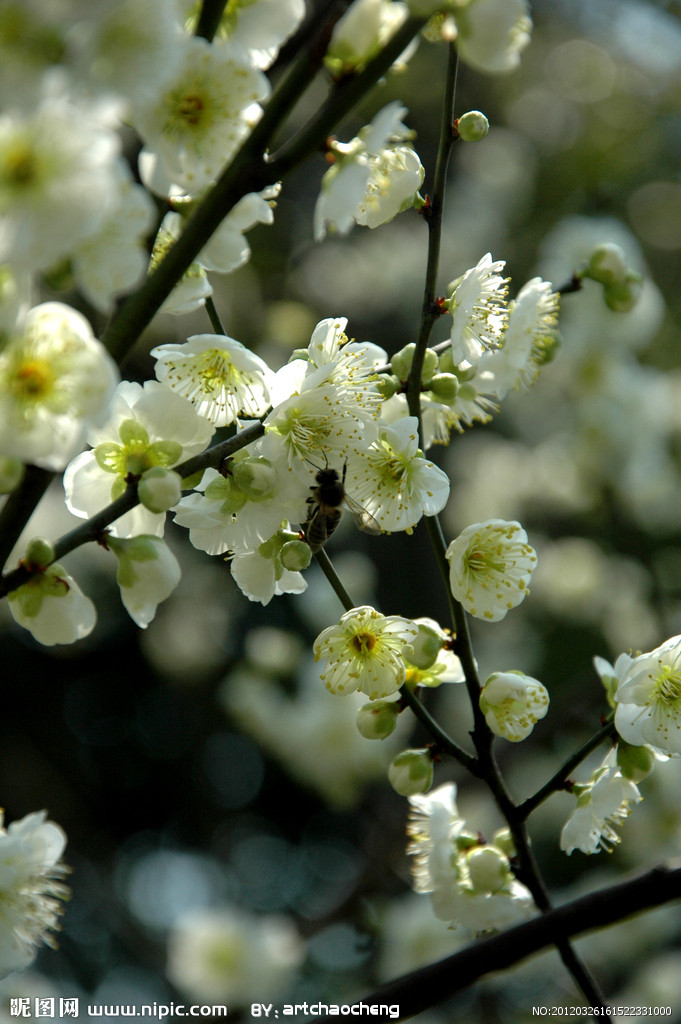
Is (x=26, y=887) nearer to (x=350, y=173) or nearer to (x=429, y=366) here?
A: (x=429, y=366)

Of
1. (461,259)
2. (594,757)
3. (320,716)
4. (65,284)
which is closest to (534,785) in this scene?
(594,757)

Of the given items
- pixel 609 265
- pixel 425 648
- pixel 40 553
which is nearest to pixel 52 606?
pixel 40 553

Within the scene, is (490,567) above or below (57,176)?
below

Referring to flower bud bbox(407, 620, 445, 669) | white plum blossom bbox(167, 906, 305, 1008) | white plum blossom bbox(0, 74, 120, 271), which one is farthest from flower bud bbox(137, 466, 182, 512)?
white plum blossom bbox(167, 906, 305, 1008)

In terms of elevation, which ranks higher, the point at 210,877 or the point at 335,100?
the point at 335,100

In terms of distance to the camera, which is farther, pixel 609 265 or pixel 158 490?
pixel 609 265

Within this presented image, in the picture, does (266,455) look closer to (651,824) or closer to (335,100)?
(335,100)
